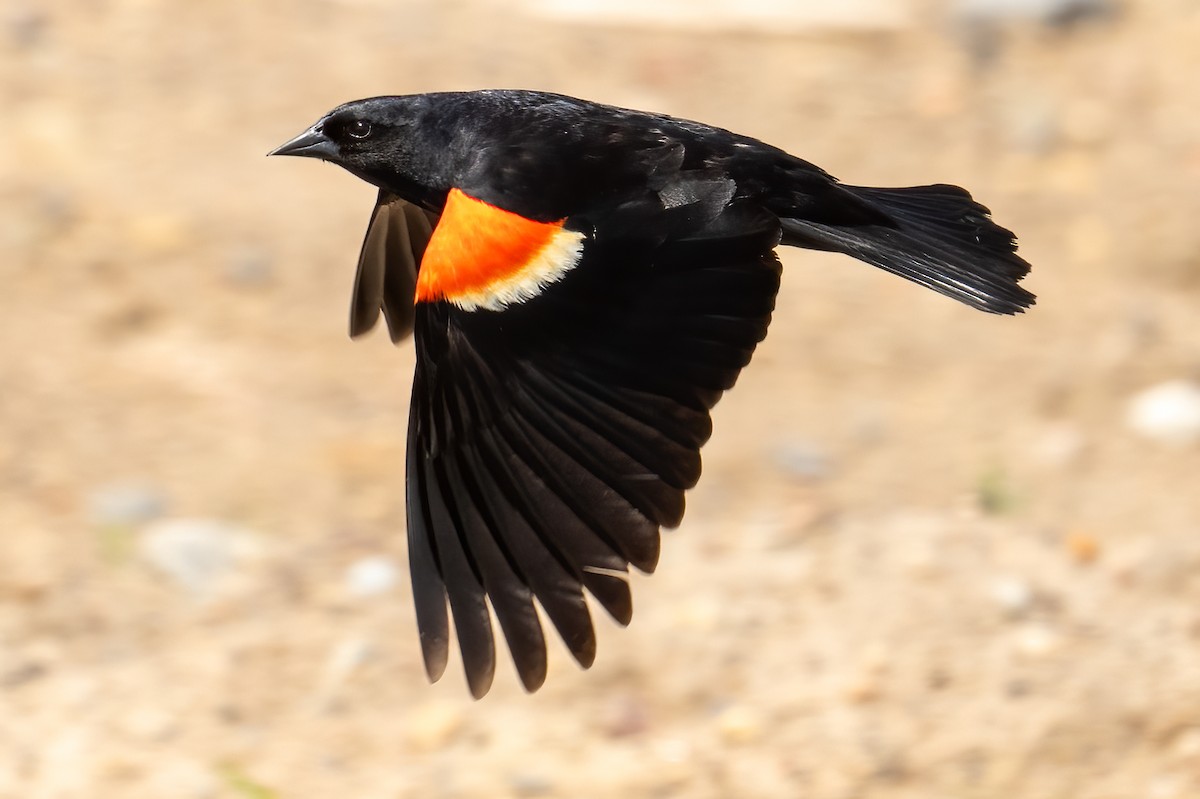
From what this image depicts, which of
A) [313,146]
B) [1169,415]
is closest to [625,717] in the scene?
[313,146]

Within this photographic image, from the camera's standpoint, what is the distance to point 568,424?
310 centimetres

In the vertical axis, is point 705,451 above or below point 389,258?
below

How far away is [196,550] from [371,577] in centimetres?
50

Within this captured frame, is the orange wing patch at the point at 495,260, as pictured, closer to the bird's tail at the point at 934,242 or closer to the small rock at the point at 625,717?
the bird's tail at the point at 934,242

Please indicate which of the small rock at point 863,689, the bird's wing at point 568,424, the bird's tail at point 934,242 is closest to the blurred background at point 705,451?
the small rock at point 863,689

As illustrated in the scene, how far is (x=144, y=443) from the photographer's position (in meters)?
5.14

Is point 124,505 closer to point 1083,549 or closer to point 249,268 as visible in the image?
point 249,268

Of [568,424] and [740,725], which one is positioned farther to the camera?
[740,725]

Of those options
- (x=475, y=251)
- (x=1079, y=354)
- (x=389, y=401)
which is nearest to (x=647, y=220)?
(x=475, y=251)

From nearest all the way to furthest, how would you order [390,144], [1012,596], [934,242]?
1. [934,242]
2. [390,144]
3. [1012,596]

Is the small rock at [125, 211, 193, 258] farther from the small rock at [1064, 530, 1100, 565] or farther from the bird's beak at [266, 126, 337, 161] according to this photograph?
the small rock at [1064, 530, 1100, 565]

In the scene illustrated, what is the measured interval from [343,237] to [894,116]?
2364mm

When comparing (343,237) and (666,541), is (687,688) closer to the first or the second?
(666,541)

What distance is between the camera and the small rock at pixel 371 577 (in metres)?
4.47
